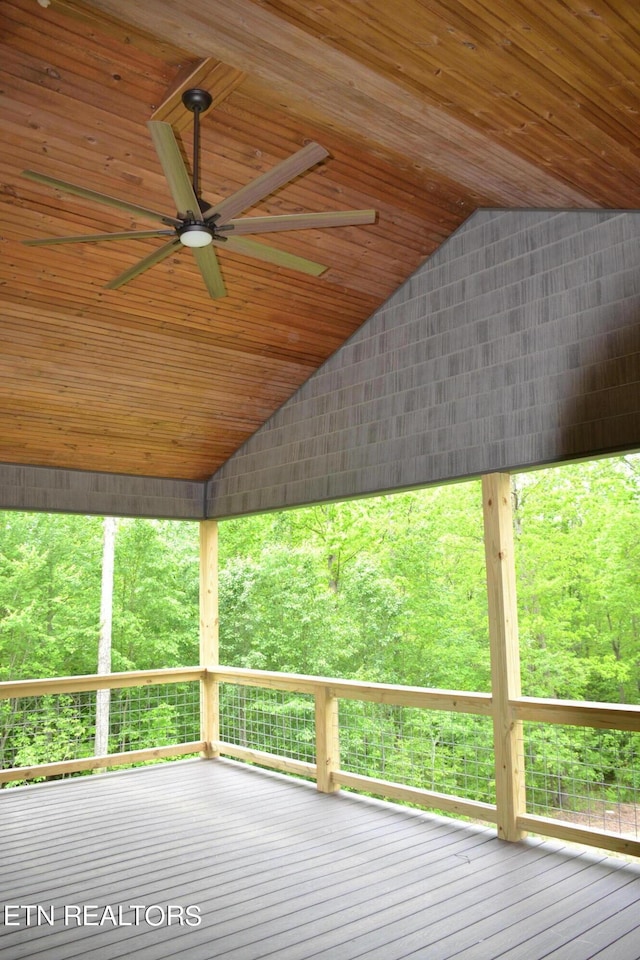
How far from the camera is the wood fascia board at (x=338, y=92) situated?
10.1ft

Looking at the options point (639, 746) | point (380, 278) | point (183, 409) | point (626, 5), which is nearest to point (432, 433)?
point (380, 278)

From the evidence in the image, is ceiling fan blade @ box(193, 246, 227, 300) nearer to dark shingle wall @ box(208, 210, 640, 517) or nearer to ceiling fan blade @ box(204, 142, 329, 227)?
ceiling fan blade @ box(204, 142, 329, 227)

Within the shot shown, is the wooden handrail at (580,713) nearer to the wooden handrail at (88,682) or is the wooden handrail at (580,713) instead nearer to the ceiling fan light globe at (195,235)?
the ceiling fan light globe at (195,235)

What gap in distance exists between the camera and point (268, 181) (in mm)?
3195

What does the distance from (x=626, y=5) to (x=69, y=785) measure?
679 centimetres

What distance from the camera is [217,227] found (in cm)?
343

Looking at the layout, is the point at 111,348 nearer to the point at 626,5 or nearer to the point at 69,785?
the point at 69,785

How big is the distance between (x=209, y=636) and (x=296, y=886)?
4.12 meters

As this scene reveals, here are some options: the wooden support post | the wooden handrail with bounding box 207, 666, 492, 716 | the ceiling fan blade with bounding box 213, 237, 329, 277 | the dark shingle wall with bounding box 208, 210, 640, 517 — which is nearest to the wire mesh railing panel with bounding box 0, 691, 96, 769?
the wooden handrail with bounding box 207, 666, 492, 716

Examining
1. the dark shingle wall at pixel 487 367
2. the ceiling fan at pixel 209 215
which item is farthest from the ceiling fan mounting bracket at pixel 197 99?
the dark shingle wall at pixel 487 367

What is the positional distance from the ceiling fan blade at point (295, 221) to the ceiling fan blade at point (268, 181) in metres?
0.10

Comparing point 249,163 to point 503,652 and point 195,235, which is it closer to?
point 195,235

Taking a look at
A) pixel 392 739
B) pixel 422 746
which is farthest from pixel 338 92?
pixel 422 746

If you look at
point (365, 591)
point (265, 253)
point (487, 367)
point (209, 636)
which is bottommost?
point (209, 636)
